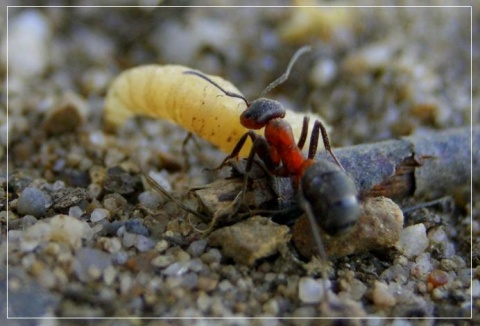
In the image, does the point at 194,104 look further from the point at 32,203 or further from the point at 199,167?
the point at 32,203

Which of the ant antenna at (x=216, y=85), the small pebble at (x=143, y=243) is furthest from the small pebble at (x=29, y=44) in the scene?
the small pebble at (x=143, y=243)

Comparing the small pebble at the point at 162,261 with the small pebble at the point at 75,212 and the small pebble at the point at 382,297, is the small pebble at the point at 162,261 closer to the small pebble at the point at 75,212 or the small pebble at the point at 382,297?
the small pebble at the point at 75,212

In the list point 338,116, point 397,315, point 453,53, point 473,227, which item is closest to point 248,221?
point 397,315

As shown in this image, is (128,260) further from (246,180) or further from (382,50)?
(382,50)

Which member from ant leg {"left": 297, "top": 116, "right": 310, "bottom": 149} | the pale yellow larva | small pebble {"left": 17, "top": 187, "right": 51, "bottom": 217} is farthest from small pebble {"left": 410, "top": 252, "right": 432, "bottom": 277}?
small pebble {"left": 17, "top": 187, "right": 51, "bottom": 217}

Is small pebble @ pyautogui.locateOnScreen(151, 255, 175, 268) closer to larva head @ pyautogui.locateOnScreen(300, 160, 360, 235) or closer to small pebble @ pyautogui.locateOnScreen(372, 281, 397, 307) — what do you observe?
larva head @ pyautogui.locateOnScreen(300, 160, 360, 235)

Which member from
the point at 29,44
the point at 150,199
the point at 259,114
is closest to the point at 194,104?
the point at 259,114
